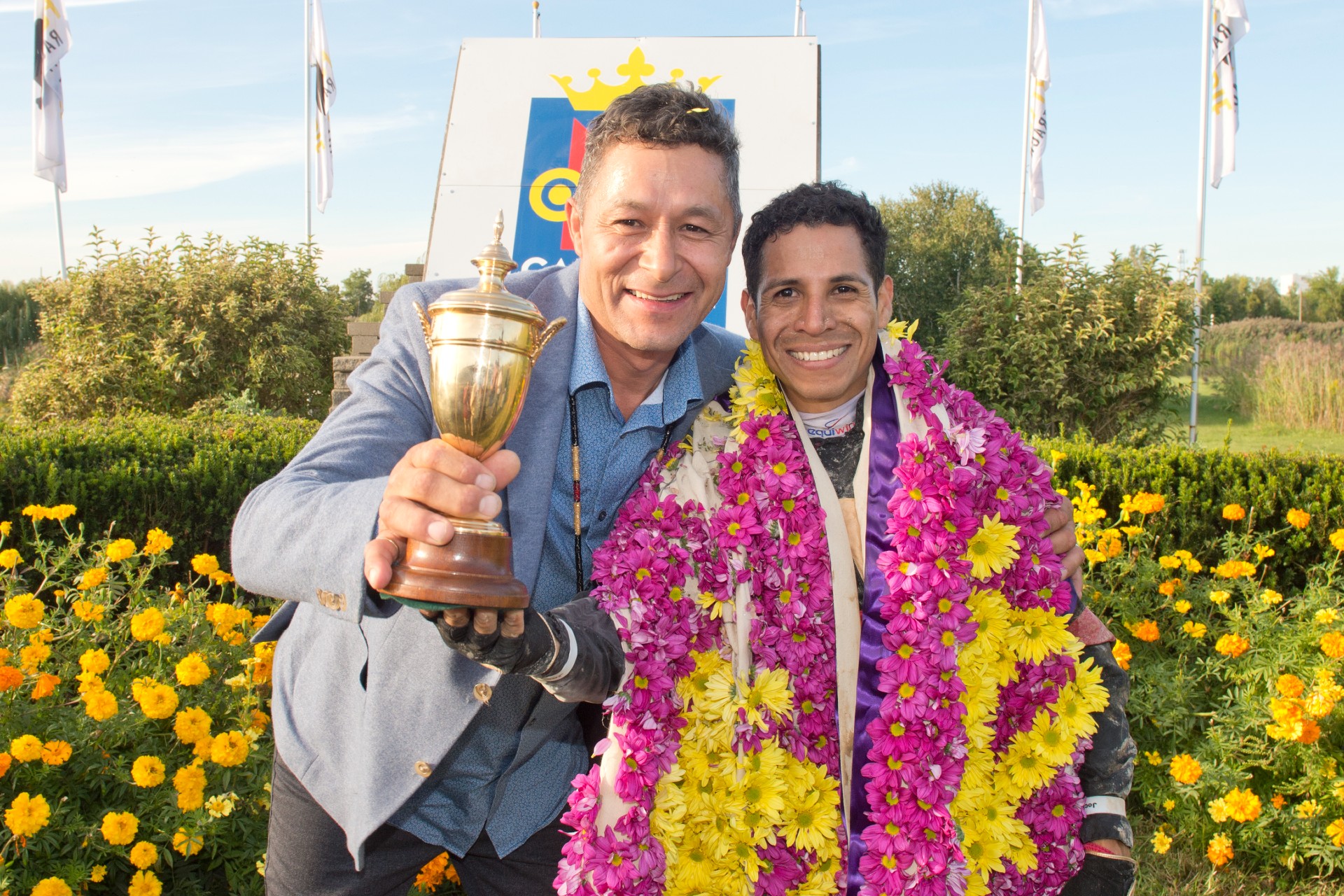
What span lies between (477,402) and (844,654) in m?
1.15

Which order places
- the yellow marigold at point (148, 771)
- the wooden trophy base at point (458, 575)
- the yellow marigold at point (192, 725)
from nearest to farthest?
the wooden trophy base at point (458, 575) < the yellow marigold at point (148, 771) < the yellow marigold at point (192, 725)

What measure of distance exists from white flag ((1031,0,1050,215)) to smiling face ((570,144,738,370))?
14197 millimetres

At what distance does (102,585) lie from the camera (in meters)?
3.68

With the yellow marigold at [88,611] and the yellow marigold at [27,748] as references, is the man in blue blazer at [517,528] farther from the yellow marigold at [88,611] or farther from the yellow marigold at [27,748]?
the yellow marigold at [88,611]

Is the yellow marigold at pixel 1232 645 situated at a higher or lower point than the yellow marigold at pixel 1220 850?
higher

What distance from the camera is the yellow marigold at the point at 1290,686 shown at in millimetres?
3213

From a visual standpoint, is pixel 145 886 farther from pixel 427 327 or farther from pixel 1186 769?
pixel 1186 769

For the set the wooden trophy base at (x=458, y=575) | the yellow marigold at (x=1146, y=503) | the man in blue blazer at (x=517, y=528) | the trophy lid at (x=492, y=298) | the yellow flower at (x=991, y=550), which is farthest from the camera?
the yellow marigold at (x=1146, y=503)

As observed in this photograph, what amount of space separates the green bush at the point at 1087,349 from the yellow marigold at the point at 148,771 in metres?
7.80

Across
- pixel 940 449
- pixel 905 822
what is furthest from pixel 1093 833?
pixel 940 449

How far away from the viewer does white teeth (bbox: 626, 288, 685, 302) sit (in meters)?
2.11

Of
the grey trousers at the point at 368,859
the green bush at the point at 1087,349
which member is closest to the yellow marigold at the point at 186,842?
the grey trousers at the point at 368,859

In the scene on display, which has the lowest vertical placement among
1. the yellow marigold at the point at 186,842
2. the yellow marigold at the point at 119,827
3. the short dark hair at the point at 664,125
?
the yellow marigold at the point at 186,842

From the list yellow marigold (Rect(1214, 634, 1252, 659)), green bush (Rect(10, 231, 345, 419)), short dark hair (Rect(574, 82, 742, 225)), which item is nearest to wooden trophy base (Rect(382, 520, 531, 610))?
short dark hair (Rect(574, 82, 742, 225))
